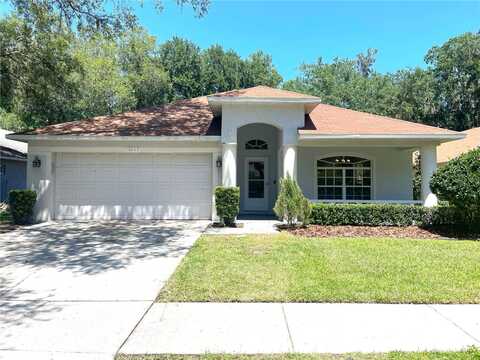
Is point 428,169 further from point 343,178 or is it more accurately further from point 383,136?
point 343,178

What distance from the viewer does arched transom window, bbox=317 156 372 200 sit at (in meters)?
15.5

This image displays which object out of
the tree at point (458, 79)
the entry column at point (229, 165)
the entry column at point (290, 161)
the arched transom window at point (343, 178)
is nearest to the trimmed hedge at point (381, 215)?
the entry column at point (290, 161)

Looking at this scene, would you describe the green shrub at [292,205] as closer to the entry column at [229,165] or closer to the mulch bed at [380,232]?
the mulch bed at [380,232]

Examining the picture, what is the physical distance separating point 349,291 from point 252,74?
104ft

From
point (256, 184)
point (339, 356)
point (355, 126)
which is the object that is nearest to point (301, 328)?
point (339, 356)

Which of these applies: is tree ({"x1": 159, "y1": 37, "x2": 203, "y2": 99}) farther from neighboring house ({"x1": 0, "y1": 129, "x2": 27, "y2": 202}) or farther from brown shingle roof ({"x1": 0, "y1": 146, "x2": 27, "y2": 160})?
brown shingle roof ({"x1": 0, "y1": 146, "x2": 27, "y2": 160})

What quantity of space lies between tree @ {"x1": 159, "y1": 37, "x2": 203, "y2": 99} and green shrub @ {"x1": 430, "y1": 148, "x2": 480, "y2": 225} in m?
26.4

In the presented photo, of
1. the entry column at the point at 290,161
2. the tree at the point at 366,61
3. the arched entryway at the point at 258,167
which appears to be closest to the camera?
the entry column at the point at 290,161

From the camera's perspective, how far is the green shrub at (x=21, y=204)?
12070 mm

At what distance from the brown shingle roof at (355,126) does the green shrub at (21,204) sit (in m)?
9.42

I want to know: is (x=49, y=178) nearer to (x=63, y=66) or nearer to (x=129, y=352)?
(x=63, y=66)

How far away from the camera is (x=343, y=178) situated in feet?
50.7

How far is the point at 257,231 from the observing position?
427 inches

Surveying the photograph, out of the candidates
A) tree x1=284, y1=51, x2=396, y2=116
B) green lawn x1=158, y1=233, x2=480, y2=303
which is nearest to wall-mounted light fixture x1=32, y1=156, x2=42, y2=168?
green lawn x1=158, y1=233, x2=480, y2=303
